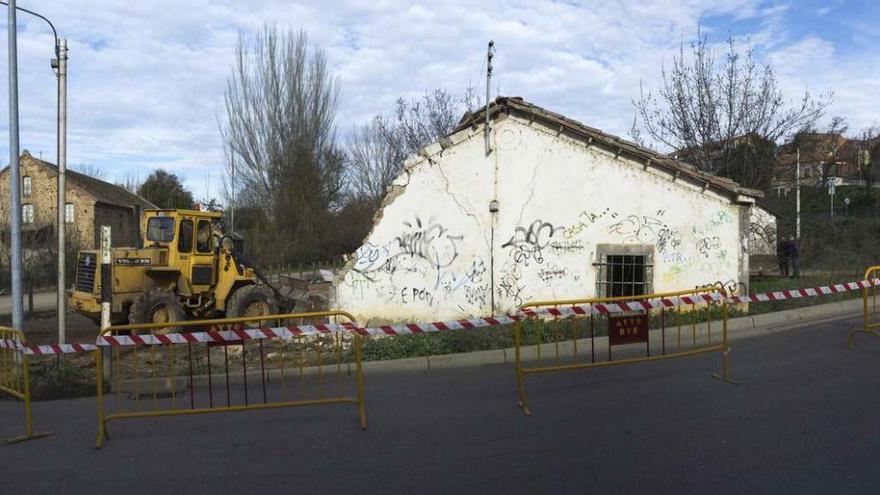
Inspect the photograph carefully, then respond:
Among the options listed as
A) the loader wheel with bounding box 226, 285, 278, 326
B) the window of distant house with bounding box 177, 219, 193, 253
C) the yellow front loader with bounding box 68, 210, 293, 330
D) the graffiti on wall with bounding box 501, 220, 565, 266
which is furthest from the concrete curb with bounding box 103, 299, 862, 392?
the window of distant house with bounding box 177, 219, 193, 253

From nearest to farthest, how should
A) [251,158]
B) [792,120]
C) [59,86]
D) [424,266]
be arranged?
1. [59,86]
2. [424,266]
3. [792,120]
4. [251,158]

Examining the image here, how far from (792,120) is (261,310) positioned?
51.4 feet

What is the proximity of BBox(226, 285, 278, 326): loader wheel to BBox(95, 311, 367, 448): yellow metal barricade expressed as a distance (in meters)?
2.05

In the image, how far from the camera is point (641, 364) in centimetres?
845

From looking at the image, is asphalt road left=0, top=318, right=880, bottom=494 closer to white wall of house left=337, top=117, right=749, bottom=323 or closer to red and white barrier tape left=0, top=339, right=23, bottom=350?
red and white barrier tape left=0, top=339, right=23, bottom=350

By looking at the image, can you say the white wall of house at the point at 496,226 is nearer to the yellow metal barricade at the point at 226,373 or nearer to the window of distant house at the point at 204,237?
the yellow metal barricade at the point at 226,373

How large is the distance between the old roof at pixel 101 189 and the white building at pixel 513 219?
103ft

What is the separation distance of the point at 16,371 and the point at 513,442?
5.62 metres

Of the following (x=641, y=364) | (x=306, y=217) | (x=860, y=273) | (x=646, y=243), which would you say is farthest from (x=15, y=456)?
(x=306, y=217)

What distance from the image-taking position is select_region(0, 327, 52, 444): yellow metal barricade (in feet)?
20.3

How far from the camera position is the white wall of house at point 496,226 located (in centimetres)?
1231

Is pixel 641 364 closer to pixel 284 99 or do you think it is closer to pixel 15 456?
pixel 15 456

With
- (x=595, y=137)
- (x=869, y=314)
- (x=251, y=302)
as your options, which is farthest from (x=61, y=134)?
(x=869, y=314)

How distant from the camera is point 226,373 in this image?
23.4 feet
